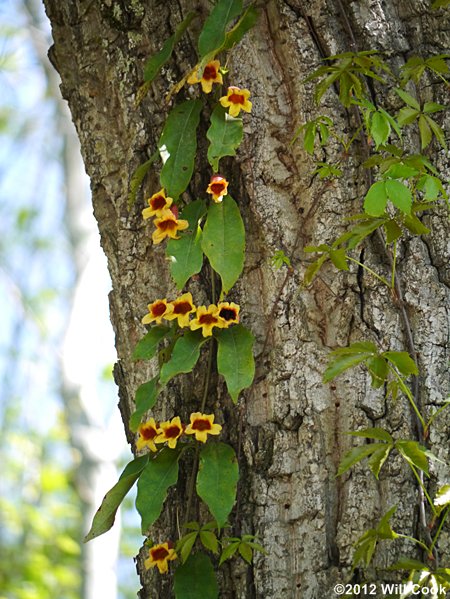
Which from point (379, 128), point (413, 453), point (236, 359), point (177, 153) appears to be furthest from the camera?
point (177, 153)

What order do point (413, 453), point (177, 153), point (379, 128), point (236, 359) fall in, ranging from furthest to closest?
point (177, 153) → point (236, 359) → point (379, 128) → point (413, 453)

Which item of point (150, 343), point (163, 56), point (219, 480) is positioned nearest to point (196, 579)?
point (219, 480)

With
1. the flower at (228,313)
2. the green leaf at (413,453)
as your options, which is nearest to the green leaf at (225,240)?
the flower at (228,313)

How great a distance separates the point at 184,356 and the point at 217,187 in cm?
34

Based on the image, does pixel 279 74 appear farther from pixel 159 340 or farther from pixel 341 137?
pixel 159 340

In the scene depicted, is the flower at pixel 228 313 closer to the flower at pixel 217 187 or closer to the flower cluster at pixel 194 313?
the flower cluster at pixel 194 313

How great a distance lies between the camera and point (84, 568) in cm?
552

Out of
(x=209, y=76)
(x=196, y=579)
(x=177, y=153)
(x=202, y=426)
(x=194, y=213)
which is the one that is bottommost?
(x=196, y=579)

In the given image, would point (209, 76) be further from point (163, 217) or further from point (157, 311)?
point (157, 311)

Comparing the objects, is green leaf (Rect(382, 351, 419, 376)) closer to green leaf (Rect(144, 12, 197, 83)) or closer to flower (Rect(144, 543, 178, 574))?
flower (Rect(144, 543, 178, 574))

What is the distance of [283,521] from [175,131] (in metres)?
0.80

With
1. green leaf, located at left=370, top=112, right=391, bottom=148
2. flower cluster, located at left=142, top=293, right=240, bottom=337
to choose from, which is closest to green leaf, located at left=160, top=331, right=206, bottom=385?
flower cluster, located at left=142, top=293, right=240, bottom=337

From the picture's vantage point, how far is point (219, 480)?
152cm

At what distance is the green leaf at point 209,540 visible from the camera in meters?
1.51
